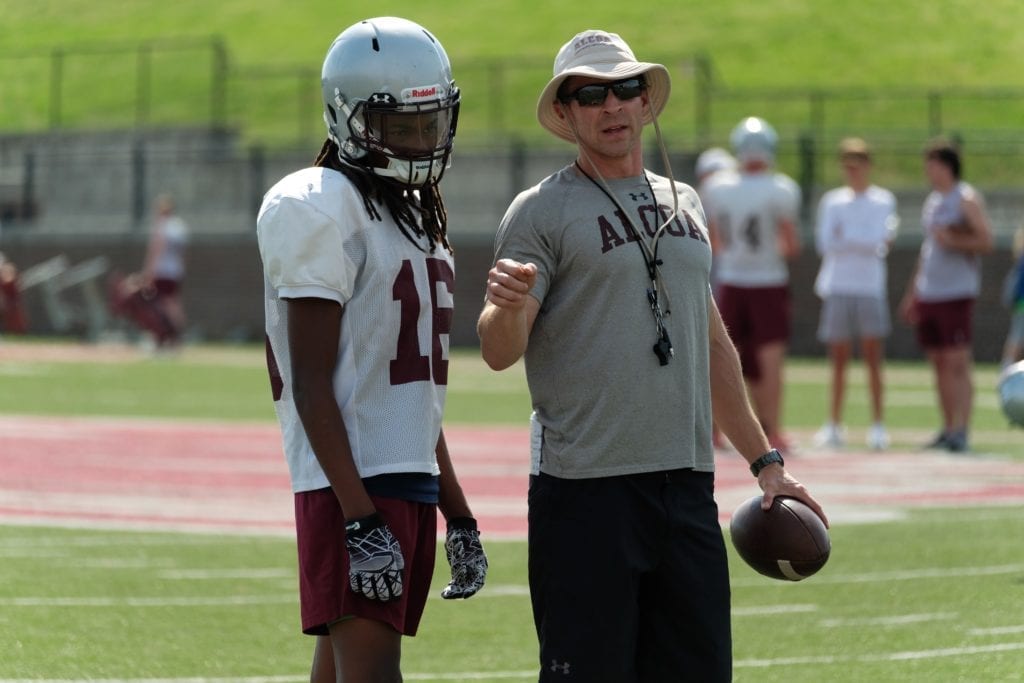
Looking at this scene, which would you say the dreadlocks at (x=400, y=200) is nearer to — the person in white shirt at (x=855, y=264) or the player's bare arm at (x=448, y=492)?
the player's bare arm at (x=448, y=492)

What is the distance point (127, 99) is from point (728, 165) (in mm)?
36286

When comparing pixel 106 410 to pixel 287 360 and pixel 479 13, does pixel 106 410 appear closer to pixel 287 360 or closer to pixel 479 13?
pixel 287 360

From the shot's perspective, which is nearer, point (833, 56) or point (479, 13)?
point (833, 56)

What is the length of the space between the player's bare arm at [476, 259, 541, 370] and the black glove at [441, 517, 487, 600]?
0.43 meters

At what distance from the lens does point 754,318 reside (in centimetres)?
1397

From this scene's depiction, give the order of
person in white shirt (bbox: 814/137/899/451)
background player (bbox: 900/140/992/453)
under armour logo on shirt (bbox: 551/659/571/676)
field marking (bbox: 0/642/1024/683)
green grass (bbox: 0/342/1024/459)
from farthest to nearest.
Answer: green grass (bbox: 0/342/1024/459), person in white shirt (bbox: 814/137/899/451), background player (bbox: 900/140/992/453), field marking (bbox: 0/642/1024/683), under armour logo on shirt (bbox: 551/659/571/676)

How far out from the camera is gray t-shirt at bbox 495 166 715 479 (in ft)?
16.5

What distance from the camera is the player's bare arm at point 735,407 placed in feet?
17.8

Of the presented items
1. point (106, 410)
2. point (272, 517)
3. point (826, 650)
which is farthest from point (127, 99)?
point (826, 650)

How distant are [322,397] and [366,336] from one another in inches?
8.2

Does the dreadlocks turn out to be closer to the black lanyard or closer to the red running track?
the black lanyard

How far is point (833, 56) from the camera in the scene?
48.4 metres

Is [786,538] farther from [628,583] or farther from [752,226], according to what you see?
[752,226]

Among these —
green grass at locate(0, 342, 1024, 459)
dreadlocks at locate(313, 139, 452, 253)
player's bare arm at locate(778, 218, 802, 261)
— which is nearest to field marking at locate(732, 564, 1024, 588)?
dreadlocks at locate(313, 139, 452, 253)
